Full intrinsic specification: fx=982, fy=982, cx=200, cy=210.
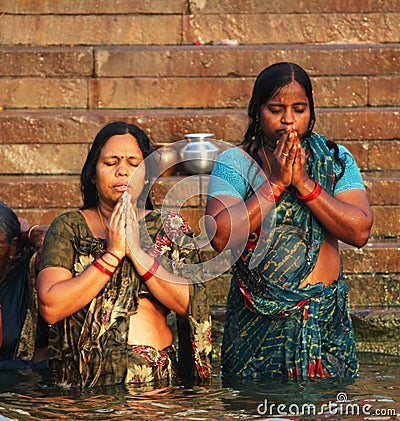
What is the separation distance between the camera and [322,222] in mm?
4531

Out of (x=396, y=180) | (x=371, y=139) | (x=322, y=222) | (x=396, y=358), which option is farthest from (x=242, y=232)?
(x=371, y=139)

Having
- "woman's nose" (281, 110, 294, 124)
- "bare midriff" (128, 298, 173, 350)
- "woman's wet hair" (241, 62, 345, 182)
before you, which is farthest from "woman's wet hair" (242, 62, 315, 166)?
"bare midriff" (128, 298, 173, 350)

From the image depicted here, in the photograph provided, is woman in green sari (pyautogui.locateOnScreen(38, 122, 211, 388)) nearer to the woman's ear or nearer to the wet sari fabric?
the wet sari fabric

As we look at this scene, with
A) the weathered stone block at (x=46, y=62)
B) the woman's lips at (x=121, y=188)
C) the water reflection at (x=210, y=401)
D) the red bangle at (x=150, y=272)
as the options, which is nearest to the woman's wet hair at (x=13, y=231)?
the water reflection at (x=210, y=401)

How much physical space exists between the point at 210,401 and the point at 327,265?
848mm

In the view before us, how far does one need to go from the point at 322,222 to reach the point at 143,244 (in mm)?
865

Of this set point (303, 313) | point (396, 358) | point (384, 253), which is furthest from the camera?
→ point (384, 253)

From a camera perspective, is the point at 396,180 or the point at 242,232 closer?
the point at 242,232

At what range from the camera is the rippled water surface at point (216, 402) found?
4.18 meters

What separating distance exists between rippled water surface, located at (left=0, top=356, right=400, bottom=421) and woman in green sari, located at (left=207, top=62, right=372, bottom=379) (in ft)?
0.38

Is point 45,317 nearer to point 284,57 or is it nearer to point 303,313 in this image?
point 303,313

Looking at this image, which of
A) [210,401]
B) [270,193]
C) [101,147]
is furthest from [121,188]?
[210,401]

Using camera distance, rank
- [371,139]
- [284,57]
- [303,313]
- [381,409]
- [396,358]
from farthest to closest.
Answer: [284,57] → [371,139] → [396,358] → [303,313] → [381,409]

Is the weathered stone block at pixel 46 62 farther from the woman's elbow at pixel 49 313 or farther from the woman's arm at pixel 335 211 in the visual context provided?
the woman's arm at pixel 335 211
